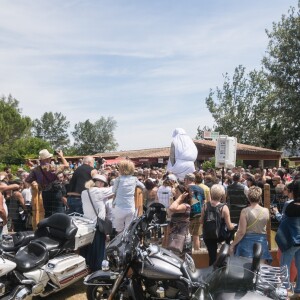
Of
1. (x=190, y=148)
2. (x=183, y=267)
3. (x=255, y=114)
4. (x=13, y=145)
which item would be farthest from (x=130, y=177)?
(x=13, y=145)

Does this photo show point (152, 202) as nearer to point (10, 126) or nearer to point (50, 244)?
point (50, 244)

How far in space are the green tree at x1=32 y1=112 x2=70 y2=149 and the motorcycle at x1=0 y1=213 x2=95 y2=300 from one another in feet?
328

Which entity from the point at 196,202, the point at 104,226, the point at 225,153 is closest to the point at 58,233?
the point at 104,226

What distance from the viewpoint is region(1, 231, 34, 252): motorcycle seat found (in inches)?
204

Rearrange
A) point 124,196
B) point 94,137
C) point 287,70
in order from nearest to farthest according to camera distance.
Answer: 1. point 124,196
2. point 287,70
3. point 94,137

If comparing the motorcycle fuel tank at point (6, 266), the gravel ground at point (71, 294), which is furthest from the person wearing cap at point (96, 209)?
the motorcycle fuel tank at point (6, 266)

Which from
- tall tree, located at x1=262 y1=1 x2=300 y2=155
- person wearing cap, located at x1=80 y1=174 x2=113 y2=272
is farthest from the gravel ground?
tall tree, located at x1=262 y1=1 x2=300 y2=155

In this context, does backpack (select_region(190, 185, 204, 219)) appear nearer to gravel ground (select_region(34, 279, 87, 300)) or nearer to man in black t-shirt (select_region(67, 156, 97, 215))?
man in black t-shirt (select_region(67, 156, 97, 215))

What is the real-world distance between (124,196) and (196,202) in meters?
1.45

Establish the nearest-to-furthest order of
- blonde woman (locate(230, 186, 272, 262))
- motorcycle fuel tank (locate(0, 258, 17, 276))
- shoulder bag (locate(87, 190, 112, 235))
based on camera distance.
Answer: motorcycle fuel tank (locate(0, 258, 17, 276)) < blonde woman (locate(230, 186, 272, 262)) < shoulder bag (locate(87, 190, 112, 235))

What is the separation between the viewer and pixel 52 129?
105 metres

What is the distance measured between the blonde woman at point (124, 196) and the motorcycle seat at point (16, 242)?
135cm

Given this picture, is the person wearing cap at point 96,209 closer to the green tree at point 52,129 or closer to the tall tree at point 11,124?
the tall tree at point 11,124

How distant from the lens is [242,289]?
2959 millimetres
